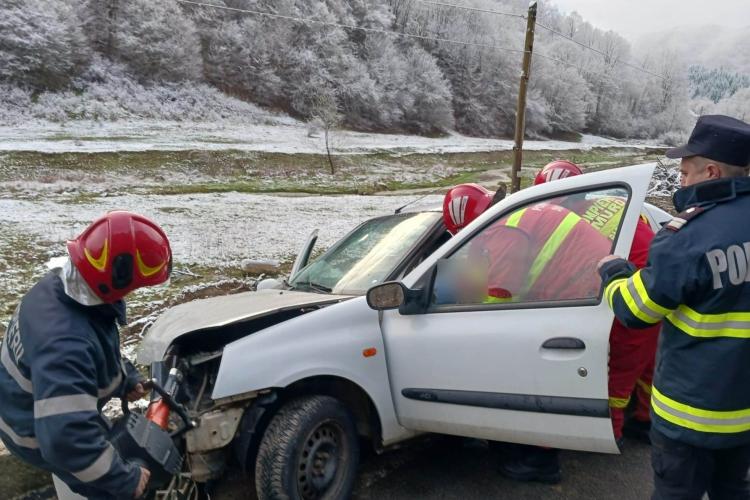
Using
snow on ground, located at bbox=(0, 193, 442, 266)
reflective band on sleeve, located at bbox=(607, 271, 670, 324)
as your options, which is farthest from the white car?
snow on ground, located at bbox=(0, 193, 442, 266)

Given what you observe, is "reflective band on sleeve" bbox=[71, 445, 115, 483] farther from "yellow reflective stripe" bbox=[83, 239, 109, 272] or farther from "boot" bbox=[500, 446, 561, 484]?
"boot" bbox=[500, 446, 561, 484]

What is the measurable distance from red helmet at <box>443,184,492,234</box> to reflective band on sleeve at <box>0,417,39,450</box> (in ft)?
8.09

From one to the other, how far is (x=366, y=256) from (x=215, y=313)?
3.53ft

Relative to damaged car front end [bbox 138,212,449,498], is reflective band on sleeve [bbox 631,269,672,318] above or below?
above

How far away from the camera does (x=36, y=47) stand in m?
36.3

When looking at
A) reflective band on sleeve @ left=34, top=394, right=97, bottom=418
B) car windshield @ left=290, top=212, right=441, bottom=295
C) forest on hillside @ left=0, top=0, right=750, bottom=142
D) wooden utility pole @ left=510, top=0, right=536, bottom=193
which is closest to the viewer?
reflective band on sleeve @ left=34, top=394, right=97, bottom=418

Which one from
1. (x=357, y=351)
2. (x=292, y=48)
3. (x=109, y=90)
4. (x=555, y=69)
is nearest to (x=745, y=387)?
(x=357, y=351)

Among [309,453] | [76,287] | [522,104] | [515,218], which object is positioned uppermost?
[522,104]

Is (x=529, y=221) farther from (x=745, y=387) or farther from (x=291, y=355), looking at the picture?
(x=291, y=355)

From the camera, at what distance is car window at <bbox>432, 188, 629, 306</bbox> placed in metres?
2.57

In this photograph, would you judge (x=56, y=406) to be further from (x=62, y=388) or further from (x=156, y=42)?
(x=156, y=42)

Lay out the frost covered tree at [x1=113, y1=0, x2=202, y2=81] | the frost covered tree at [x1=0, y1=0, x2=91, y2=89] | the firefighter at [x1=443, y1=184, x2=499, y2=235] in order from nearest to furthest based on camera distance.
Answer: the firefighter at [x1=443, y1=184, x2=499, y2=235], the frost covered tree at [x1=0, y1=0, x2=91, y2=89], the frost covered tree at [x1=113, y1=0, x2=202, y2=81]

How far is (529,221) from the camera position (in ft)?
9.00

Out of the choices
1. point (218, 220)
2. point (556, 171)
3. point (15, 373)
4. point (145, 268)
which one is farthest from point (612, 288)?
point (218, 220)
